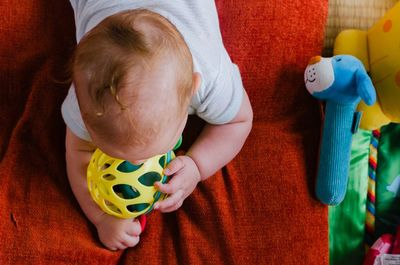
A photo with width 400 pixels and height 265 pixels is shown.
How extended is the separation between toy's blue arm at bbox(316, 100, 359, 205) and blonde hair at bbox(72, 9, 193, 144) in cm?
37

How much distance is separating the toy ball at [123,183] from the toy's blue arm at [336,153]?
11.9 inches

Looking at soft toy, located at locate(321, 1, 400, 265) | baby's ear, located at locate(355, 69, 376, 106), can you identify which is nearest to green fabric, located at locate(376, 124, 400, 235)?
soft toy, located at locate(321, 1, 400, 265)

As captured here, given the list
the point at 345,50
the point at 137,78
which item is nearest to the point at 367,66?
the point at 345,50

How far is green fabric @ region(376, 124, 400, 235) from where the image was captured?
3.38ft

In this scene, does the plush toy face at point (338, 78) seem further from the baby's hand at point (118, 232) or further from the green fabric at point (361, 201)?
the baby's hand at point (118, 232)

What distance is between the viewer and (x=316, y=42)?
1040mm

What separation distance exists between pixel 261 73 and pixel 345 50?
7.2 inches

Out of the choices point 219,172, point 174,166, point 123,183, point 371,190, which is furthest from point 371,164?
point 123,183

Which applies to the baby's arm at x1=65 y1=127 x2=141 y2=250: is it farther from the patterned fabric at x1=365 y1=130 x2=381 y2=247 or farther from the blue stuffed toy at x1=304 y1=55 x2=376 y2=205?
the patterned fabric at x1=365 y1=130 x2=381 y2=247

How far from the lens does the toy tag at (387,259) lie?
0.94 meters

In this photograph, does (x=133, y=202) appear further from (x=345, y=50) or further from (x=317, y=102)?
(x=345, y=50)

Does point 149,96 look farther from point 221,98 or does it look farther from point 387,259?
point 387,259

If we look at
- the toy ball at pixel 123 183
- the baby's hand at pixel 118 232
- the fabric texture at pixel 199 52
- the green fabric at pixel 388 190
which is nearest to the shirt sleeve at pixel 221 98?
the fabric texture at pixel 199 52

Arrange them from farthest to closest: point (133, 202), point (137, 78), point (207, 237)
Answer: point (207, 237)
point (133, 202)
point (137, 78)
